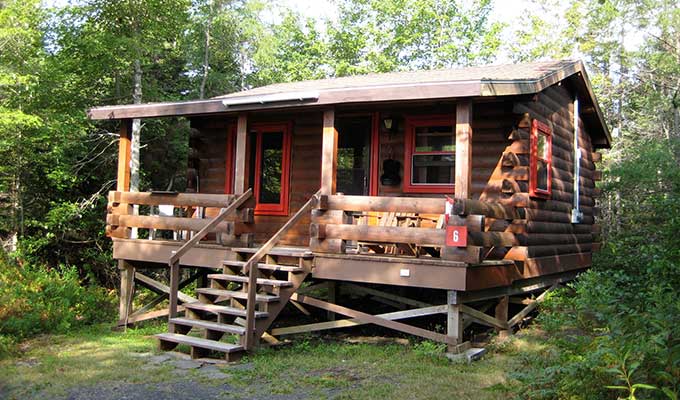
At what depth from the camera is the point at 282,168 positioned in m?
11.3

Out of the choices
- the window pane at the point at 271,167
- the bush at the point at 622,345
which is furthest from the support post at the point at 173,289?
the bush at the point at 622,345

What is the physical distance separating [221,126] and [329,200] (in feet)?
14.5

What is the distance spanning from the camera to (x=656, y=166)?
48.4 ft

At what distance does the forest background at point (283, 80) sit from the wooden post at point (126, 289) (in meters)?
1.00

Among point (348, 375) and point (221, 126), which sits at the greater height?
point (221, 126)

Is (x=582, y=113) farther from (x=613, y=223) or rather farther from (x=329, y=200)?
(x=613, y=223)

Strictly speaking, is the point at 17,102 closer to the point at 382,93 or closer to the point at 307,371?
the point at 382,93

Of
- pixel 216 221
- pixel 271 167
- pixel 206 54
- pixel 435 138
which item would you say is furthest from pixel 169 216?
pixel 206 54

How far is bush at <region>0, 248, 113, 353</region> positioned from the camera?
32.1 feet

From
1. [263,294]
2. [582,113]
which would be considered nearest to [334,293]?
[263,294]

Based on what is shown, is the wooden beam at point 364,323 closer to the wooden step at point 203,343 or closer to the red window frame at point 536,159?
the wooden step at point 203,343

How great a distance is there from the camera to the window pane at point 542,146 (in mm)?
10055

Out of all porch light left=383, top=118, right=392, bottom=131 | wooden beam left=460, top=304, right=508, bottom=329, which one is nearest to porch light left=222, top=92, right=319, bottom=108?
porch light left=383, top=118, right=392, bottom=131

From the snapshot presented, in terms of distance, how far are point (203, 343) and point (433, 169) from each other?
467 centimetres
